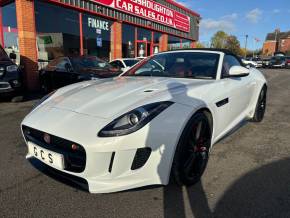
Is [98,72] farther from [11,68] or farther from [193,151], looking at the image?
[193,151]

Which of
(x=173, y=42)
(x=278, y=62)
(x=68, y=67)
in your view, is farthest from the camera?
(x=278, y=62)

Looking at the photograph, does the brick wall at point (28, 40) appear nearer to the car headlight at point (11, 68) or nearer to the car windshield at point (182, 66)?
the car headlight at point (11, 68)

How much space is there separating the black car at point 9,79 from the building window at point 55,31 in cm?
335

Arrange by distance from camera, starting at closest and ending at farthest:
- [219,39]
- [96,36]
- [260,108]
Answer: [260,108] < [96,36] < [219,39]

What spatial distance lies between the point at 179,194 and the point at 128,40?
12908 mm

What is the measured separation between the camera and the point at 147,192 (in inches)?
99.7

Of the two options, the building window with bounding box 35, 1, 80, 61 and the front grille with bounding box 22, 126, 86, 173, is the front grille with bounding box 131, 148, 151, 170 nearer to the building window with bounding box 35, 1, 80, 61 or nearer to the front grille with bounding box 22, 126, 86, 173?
the front grille with bounding box 22, 126, 86, 173

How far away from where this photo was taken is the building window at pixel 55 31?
9.89 m

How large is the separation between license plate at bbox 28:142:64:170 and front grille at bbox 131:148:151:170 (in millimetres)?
589

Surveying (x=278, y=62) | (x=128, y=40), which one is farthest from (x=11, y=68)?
(x=278, y=62)

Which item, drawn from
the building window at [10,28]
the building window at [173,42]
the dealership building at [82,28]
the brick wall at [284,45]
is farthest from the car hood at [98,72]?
the brick wall at [284,45]

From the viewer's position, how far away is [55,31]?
432 inches

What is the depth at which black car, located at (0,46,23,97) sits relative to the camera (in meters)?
6.40

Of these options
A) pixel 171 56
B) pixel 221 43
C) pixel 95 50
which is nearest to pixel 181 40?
pixel 95 50
